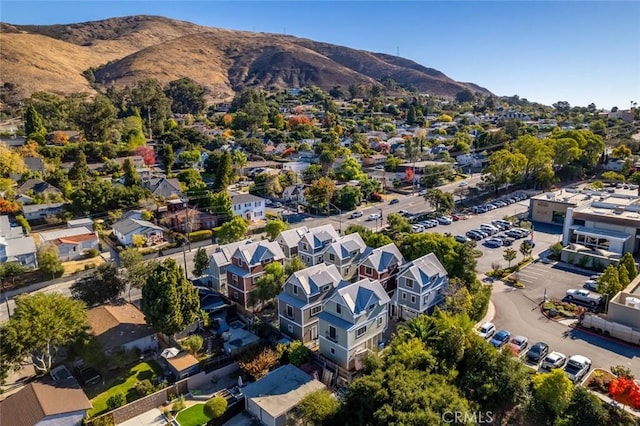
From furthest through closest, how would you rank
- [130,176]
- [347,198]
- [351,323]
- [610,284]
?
[130,176]
[347,198]
[610,284]
[351,323]

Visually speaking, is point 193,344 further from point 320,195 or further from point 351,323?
point 320,195

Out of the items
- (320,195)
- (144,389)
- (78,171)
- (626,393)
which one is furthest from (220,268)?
(78,171)

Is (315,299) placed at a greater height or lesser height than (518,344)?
greater

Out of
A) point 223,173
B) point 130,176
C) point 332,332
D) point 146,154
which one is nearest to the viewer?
point 332,332

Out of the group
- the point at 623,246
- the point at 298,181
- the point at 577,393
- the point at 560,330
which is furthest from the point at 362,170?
the point at 577,393

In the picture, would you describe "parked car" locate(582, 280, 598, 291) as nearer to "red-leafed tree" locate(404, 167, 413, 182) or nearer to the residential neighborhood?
the residential neighborhood

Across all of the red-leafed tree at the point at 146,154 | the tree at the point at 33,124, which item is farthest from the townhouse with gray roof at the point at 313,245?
the tree at the point at 33,124

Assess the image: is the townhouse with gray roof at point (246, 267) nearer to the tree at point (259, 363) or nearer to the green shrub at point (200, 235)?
the tree at point (259, 363)
